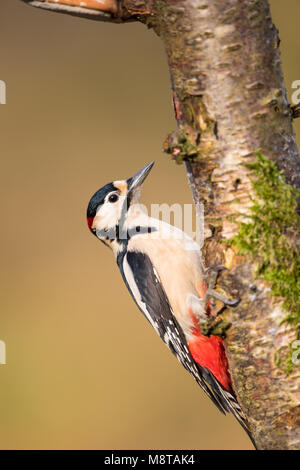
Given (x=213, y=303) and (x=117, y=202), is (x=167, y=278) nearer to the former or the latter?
(x=117, y=202)

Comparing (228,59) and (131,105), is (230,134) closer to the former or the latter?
(228,59)

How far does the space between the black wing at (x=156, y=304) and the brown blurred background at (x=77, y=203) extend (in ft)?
5.42

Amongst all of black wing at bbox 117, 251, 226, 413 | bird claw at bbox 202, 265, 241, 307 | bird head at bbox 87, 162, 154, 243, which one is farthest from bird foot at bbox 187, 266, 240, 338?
bird head at bbox 87, 162, 154, 243

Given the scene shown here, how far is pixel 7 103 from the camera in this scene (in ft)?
12.3

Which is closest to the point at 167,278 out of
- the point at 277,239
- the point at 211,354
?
the point at 211,354

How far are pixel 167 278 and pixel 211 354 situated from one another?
28 centimetres

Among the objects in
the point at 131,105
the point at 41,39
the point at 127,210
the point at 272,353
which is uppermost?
the point at 41,39

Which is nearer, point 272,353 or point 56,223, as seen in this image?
point 272,353

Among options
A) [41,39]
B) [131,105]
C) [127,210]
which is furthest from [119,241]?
Result: [41,39]

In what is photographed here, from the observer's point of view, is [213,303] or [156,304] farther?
[156,304]

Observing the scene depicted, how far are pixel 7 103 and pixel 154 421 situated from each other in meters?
2.42

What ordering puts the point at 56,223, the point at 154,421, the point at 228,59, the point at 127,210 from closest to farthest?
the point at 228,59
the point at 127,210
the point at 154,421
the point at 56,223

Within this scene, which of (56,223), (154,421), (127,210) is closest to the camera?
(127,210)

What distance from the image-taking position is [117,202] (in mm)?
1922
